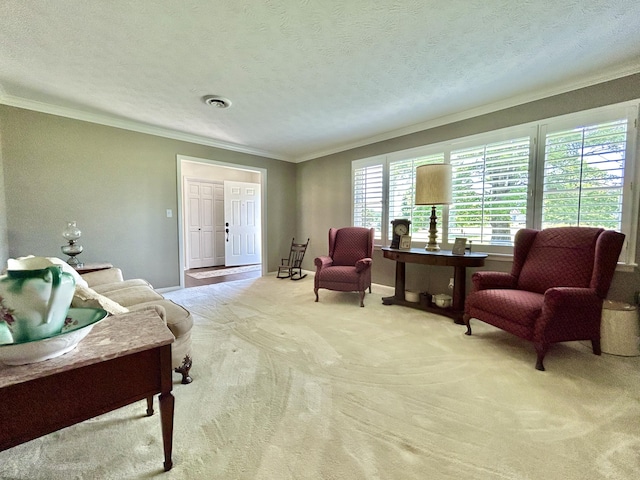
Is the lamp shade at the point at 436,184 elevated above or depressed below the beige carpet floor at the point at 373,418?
above

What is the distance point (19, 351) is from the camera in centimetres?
73

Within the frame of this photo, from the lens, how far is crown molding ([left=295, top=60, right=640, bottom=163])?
2.31 m

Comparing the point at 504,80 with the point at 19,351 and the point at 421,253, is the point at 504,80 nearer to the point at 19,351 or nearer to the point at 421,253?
the point at 421,253

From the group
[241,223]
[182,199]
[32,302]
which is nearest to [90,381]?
[32,302]

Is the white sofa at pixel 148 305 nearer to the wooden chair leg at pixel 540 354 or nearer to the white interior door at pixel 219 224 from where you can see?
the wooden chair leg at pixel 540 354

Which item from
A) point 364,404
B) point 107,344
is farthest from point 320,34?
point 364,404

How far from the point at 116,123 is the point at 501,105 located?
4.76 meters

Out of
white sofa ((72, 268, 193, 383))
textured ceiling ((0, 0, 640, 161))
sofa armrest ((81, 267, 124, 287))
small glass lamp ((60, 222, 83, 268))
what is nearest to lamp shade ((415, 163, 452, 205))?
textured ceiling ((0, 0, 640, 161))

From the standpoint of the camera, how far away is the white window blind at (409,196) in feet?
11.7

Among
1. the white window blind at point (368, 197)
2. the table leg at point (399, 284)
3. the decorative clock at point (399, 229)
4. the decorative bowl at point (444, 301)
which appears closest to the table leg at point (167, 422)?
the table leg at point (399, 284)

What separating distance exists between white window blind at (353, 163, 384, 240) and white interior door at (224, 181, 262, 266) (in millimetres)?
2537

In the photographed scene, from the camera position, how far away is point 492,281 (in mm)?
2504

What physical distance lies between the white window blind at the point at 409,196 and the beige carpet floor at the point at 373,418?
5.40 feet

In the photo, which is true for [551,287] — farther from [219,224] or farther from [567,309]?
[219,224]
